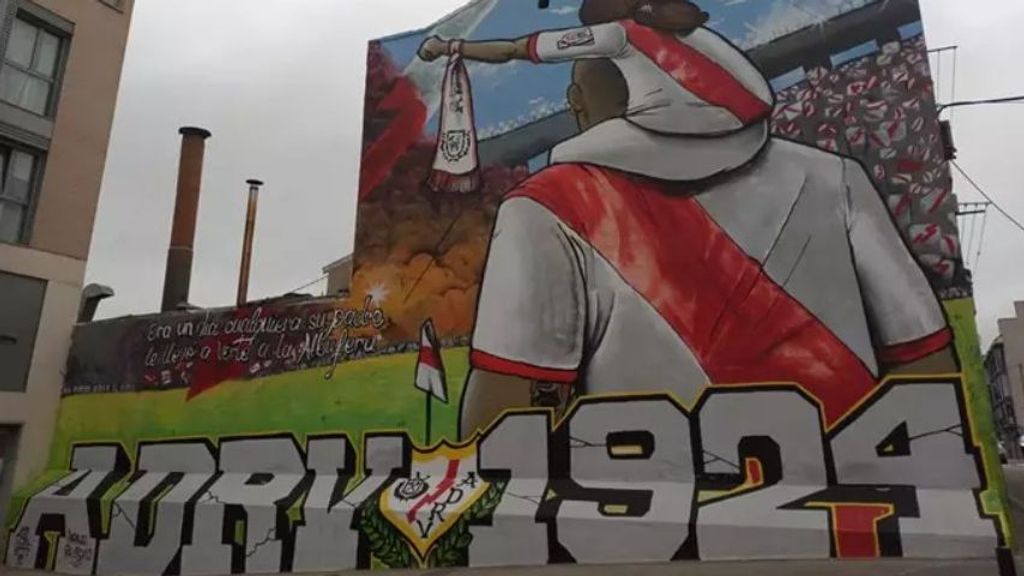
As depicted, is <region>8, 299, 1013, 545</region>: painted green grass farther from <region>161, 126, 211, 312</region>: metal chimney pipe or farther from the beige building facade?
<region>161, 126, 211, 312</region>: metal chimney pipe

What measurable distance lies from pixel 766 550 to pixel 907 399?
2653 mm

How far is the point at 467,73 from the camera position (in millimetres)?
14141

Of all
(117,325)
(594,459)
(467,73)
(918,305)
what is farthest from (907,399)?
(117,325)

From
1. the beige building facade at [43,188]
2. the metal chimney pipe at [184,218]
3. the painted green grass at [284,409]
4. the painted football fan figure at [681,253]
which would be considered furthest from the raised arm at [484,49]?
the metal chimney pipe at [184,218]

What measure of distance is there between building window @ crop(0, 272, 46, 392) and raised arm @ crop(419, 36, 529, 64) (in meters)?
9.90

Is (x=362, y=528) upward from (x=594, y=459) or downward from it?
downward

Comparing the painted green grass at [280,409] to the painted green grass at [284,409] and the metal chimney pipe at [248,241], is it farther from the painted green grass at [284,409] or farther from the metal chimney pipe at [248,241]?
the metal chimney pipe at [248,241]

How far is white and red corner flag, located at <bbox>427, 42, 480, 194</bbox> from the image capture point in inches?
535

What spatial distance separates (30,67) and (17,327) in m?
5.91

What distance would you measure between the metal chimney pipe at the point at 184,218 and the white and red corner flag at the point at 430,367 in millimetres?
10629

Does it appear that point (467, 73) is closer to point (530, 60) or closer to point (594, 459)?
point (530, 60)

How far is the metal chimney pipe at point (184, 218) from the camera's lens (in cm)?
2127

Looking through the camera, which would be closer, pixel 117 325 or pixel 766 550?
pixel 766 550

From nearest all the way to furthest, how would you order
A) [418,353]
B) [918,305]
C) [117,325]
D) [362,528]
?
[918,305] → [362,528] → [418,353] → [117,325]
